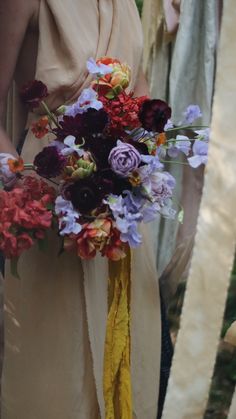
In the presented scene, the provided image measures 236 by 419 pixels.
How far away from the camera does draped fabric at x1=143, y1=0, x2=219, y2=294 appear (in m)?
2.51

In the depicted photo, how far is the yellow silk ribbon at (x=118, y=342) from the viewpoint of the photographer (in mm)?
1364

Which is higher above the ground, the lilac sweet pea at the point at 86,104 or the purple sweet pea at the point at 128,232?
the lilac sweet pea at the point at 86,104

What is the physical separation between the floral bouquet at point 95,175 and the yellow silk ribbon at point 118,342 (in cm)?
13

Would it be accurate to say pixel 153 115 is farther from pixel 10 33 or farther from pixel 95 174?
pixel 10 33

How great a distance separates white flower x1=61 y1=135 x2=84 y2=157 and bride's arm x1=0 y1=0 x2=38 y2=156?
22cm

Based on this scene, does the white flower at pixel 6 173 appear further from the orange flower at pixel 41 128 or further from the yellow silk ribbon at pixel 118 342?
the yellow silk ribbon at pixel 118 342

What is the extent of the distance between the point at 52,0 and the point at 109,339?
77 centimetres

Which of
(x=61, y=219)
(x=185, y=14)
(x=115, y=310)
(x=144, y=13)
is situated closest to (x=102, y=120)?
(x=61, y=219)

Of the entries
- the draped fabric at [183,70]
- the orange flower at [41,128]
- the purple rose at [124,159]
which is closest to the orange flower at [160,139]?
the purple rose at [124,159]

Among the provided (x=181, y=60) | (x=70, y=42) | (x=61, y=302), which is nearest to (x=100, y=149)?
(x=70, y=42)

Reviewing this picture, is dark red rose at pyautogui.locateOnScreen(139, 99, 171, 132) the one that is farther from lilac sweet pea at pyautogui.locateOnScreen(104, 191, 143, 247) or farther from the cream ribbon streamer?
the cream ribbon streamer

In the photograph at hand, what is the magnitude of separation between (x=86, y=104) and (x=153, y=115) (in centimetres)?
13

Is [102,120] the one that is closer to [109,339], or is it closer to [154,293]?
[109,339]

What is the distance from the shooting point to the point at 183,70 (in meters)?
2.60
